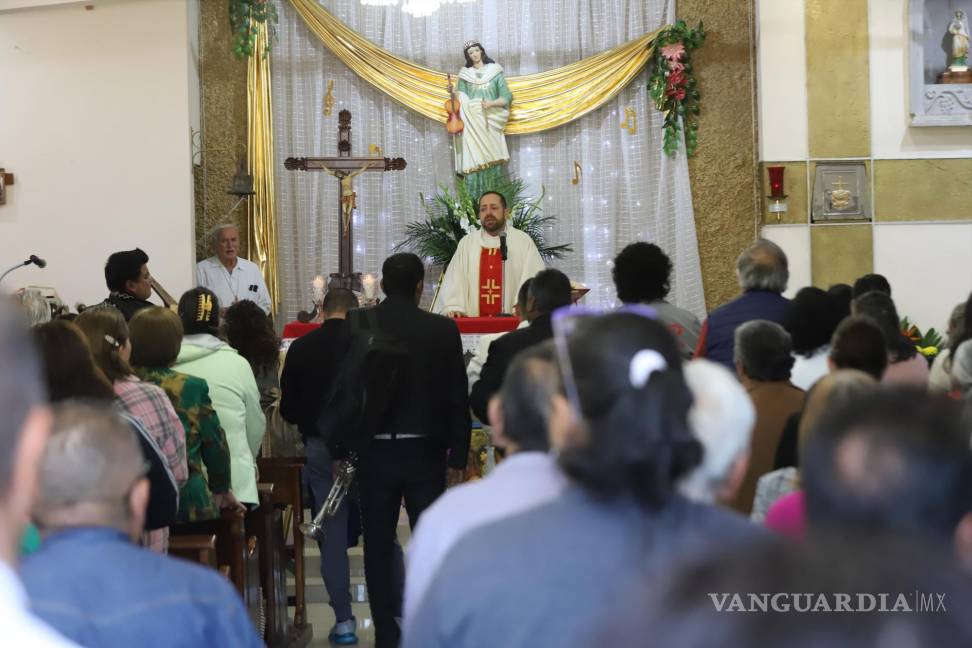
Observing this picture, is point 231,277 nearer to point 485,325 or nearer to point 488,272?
point 488,272

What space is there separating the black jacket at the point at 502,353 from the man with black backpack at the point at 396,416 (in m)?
0.26

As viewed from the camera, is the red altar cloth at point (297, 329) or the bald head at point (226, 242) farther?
the bald head at point (226, 242)

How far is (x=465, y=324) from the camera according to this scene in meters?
7.81

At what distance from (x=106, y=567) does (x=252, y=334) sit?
419 cm

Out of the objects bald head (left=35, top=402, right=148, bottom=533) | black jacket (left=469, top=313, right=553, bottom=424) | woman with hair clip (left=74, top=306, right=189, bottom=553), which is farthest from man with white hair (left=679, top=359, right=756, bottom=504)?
black jacket (left=469, top=313, right=553, bottom=424)

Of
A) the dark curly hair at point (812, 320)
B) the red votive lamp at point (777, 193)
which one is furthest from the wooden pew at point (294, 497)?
the red votive lamp at point (777, 193)

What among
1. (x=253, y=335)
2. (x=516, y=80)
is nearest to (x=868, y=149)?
(x=516, y=80)

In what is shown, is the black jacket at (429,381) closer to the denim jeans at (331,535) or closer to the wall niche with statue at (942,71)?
the denim jeans at (331,535)

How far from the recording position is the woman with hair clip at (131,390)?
13.0 ft

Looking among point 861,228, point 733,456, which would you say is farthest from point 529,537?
point 861,228

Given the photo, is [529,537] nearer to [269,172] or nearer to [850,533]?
[850,533]

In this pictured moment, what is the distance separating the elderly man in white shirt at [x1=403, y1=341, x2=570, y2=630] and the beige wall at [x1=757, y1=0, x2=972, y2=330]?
8.71 meters

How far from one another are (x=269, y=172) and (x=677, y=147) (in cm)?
350

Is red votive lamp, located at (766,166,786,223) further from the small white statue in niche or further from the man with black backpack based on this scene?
the man with black backpack
